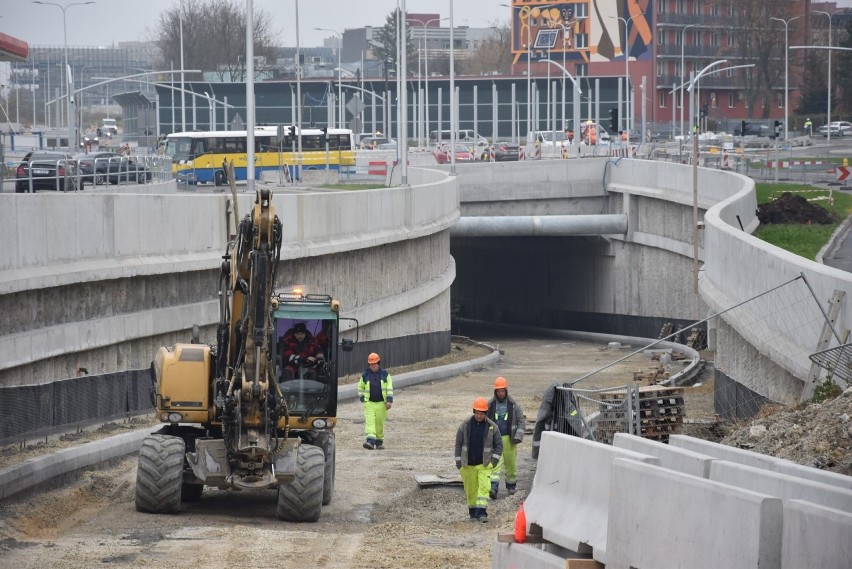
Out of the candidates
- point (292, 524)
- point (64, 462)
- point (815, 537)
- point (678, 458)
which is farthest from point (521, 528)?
point (64, 462)

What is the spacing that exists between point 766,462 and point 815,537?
2.51 meters

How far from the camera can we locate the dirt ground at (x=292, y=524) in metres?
13.1

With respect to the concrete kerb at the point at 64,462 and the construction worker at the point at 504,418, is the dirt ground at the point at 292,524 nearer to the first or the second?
the concrete kerb at the point at 64,462

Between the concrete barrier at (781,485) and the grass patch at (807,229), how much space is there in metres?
20.2

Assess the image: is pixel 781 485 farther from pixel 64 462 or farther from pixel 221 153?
pixel 221 153

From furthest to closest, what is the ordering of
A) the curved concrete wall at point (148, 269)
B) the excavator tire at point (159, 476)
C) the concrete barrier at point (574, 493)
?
→ the curved concrete wall at point (148, 269) < the excavator tire at point (159, 476) < the concrete barrier at point (574, 493)

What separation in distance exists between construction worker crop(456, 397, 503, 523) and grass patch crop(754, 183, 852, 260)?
48.3 feet

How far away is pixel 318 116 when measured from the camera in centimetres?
10994

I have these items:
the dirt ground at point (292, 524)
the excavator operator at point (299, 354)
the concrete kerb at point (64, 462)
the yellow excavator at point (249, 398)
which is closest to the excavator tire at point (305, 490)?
the yellow excavator at point (249, 398)

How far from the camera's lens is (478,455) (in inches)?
615

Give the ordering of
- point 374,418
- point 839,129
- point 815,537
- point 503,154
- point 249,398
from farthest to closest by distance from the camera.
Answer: point 839,129 → point 503,154 → point 374,418 → point 249,398 → point 815,537

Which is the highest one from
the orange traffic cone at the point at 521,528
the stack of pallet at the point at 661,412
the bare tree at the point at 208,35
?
the bare tree at the point at 208,35

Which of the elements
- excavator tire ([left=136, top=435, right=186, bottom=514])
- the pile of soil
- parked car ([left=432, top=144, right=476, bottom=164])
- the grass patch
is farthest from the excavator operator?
parked car ([left=432, top=144, right=476, bottom=164])

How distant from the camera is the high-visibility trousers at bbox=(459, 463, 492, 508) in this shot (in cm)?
1568
